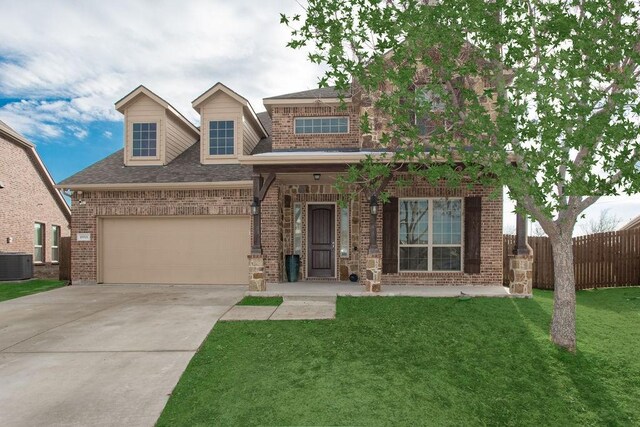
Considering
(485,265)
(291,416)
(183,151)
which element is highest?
(183,151)

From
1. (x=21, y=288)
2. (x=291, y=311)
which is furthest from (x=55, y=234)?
(x=291, y=311)

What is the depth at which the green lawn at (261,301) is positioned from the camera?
8.72 metres

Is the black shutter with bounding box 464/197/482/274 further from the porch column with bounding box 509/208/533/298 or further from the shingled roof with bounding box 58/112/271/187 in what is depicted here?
the shingled roof with bounding box 58/112/271/187

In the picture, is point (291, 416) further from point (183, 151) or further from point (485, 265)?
point (183, 151)

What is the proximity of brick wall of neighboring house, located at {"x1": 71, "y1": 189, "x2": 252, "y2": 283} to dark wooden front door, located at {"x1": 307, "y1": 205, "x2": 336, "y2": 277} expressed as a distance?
6.92ft

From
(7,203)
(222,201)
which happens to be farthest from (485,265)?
(7,203)

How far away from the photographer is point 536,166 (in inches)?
203

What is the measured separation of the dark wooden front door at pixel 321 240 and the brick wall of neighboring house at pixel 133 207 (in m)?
2.11

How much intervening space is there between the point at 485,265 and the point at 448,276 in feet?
3.51

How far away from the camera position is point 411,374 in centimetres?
502

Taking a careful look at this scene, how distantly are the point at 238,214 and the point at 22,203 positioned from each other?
446 inches

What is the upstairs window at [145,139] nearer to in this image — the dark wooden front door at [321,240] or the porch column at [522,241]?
the dark wooden front door at [321,240]

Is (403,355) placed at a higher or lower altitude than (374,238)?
lower

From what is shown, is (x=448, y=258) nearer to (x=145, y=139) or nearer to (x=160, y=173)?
(x=160, y=173)
